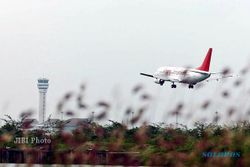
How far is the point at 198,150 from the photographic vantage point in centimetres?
654

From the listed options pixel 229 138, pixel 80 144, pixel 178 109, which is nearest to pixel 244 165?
pixel 229 138

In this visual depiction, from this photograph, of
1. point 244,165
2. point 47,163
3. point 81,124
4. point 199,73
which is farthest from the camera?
point 199,73

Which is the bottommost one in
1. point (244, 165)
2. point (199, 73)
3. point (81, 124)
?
point (244, 165)

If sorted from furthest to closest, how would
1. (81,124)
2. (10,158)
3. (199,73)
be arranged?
(199,73), (10,158), (81,124)

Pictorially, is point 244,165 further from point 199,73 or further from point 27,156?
point 199,73

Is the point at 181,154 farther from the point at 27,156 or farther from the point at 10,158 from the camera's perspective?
the point at 10,158

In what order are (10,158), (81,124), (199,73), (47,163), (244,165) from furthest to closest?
A: 1. (199,73)
2. (10,158)
3. (47,163)
4. (81,124)
5. (244,165)

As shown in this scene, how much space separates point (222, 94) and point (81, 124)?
4.46 ft

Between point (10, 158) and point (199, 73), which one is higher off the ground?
point (199, 73)

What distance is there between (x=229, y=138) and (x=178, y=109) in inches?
24.0

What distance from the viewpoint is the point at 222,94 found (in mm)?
7133

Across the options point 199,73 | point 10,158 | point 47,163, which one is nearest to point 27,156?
point 47,163

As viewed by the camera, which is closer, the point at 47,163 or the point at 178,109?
the point at 178,109

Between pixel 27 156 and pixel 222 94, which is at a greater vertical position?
pixel 222 94
